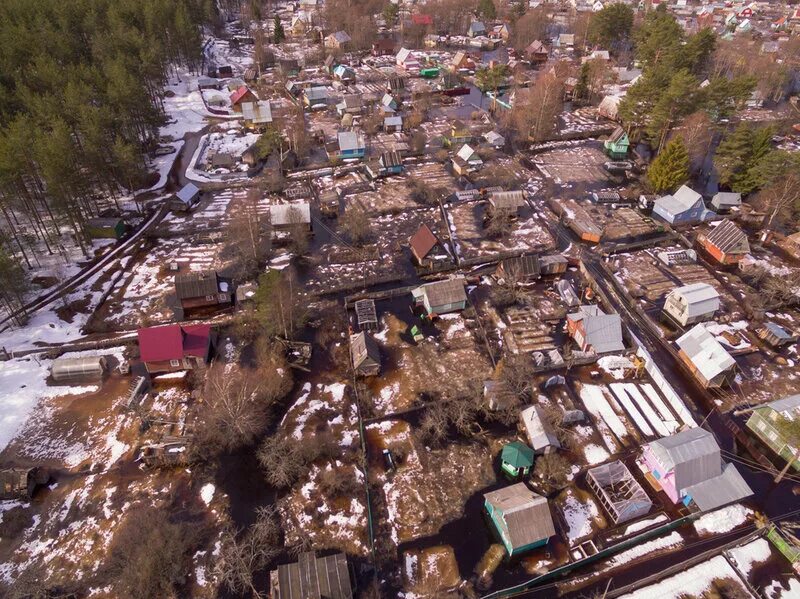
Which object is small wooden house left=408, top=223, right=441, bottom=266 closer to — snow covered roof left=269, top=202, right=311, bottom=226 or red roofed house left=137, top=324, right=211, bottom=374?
snow covered roof left=269, top=202, right=311, bottom=226

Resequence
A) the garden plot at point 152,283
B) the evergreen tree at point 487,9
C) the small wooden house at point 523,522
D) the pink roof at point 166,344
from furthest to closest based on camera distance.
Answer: the evergreen tree at point 487,9 < the garden plot at point 152,283 < the pink roof at point 166,344 < the small wooden house at point 523,522

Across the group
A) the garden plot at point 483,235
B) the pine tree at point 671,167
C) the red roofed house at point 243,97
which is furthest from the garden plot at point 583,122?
the red roofed house at point 243,97

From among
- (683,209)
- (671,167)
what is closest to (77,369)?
(683,209)

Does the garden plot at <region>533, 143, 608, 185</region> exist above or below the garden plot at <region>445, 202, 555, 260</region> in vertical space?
above

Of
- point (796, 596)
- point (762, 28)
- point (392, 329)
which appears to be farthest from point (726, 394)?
point (762, 28)

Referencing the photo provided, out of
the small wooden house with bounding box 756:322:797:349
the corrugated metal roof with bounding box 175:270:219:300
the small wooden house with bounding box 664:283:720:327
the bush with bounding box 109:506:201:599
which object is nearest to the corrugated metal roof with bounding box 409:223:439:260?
the corrugated metal roof with bounding box 175:270:219:300

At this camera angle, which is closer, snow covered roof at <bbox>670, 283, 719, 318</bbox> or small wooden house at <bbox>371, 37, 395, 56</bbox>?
snow covered roof at <bbox>670, 283, 719, 318</bbox>

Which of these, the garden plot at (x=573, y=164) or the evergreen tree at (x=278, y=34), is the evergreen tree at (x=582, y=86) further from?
the evergreen tree at (x=278, y=34)
